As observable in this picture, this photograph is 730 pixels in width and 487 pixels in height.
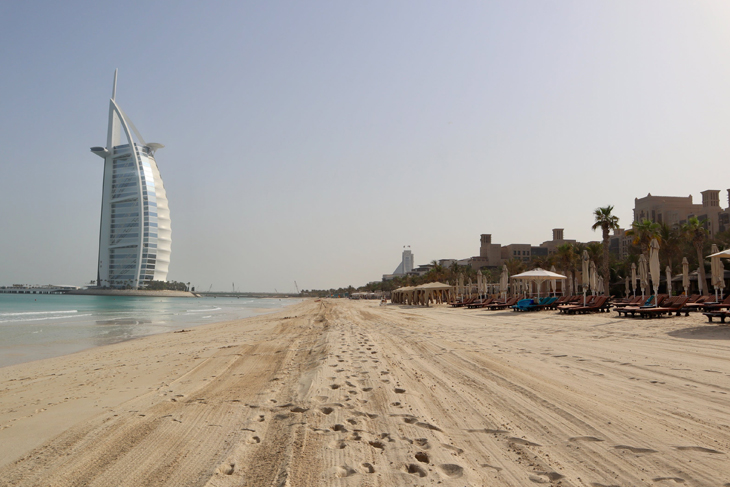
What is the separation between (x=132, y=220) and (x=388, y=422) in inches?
5124

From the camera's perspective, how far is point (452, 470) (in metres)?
2.87

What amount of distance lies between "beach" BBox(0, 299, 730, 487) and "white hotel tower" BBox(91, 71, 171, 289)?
122 metres

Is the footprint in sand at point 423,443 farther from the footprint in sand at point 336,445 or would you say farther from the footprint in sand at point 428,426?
the footprint in sand at point 336,445

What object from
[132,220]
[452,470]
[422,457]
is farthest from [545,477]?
[132,220]

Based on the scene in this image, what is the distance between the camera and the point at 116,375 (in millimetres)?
7605

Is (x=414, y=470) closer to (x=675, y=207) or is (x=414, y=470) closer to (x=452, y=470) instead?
(x=452, y=470)

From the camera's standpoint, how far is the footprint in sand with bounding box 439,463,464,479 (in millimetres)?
2799

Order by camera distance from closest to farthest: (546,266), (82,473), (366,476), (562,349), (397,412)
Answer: (366,476), (82,473), (397,412), (562,349), (546,266)

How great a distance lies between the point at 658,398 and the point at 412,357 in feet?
12.5

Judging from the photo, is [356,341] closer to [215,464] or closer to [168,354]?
[168,354]

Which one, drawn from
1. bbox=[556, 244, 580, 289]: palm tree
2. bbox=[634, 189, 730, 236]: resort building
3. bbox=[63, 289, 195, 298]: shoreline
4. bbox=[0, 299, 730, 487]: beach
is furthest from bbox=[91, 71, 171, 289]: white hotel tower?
bbox=[0, 299, 730, 487]: beach

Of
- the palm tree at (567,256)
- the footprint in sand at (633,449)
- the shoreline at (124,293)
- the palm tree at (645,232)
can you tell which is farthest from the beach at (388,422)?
the shoreline at (124,293)

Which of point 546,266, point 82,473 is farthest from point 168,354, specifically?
point 546,266

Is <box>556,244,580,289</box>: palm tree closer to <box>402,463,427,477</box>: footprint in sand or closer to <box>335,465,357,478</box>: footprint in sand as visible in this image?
<box>402,463,427,477</box>: footprint in sand
